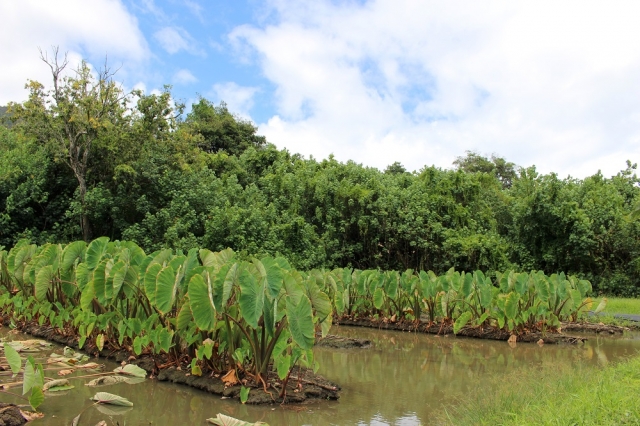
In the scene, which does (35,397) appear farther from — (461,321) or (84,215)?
(84,215)

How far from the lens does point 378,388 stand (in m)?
6.40

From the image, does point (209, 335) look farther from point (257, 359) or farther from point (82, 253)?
point (82, 253)

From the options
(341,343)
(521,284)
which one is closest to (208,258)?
(341,343)

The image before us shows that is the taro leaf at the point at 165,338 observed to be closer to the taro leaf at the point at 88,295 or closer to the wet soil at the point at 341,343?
the taro leaf at the point at 88,295

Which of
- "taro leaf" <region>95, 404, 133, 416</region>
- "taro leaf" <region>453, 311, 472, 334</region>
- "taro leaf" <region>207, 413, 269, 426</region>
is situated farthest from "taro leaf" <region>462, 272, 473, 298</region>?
"taro leaf" <region>95, 404, 133, 416</region>

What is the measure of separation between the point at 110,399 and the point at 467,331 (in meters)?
7.35

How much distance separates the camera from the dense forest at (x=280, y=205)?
17.5 m

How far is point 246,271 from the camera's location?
5184 mm

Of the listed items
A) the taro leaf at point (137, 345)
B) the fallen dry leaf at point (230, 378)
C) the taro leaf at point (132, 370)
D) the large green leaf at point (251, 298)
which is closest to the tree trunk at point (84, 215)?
the taro leaf at point (137, 345)

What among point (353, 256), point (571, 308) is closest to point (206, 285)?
point (571, 308)

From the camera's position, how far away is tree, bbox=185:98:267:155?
31562mm

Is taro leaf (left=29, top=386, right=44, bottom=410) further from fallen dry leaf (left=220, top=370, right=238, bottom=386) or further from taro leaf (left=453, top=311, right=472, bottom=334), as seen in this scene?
taro leaf (left=453, top=311, right=472, bottom=334)

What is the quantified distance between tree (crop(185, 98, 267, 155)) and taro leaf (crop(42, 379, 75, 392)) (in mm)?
25750

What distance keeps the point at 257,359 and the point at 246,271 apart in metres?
0.95
